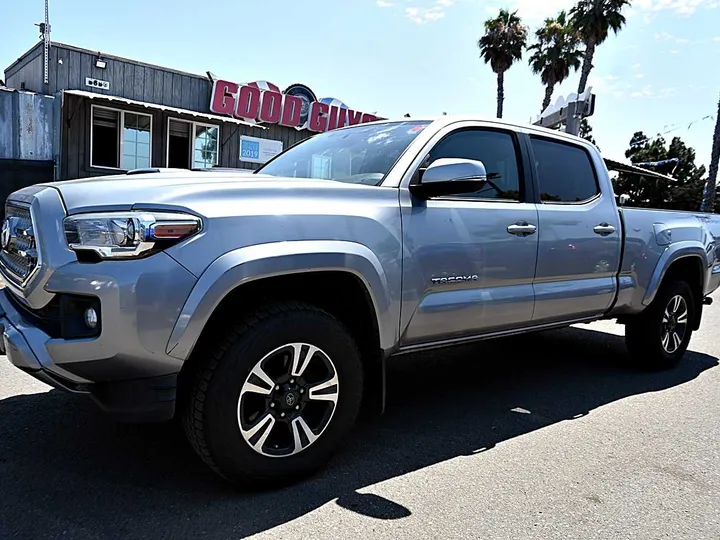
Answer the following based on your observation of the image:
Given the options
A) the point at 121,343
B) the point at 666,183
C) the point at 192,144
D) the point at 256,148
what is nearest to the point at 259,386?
the point at 121,343

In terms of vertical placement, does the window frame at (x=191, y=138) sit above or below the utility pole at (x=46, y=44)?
below

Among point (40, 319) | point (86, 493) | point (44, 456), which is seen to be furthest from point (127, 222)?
point (44, 456)

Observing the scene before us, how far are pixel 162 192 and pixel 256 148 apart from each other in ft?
48.0

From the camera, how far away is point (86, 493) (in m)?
2.66

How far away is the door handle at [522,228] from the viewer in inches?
144

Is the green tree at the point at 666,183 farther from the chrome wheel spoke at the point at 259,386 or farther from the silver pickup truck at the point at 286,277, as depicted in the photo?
the chrome wheel spoke at the point at 259,386

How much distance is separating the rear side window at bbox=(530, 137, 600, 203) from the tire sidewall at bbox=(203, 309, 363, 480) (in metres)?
2.02

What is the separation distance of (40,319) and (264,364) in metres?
0.96

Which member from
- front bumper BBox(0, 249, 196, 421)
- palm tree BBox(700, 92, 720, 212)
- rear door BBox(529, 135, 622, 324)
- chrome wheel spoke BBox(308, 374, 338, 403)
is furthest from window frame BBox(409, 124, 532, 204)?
palm tree BBox(700, 92, 720, 212)

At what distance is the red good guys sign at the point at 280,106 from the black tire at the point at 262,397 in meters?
13.6

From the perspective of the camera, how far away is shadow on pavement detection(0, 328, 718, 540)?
8.14 feet

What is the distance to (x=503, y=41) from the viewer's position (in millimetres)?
30172

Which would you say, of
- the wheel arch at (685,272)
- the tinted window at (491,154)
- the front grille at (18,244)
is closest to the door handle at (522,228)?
the tinted window at (491,154)

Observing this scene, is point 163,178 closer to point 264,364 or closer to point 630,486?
point 264,364
